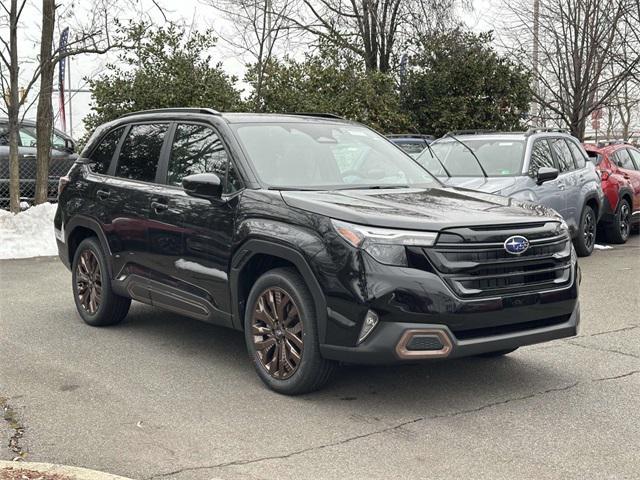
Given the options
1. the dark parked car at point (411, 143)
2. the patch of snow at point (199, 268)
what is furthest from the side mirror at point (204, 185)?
the dark parked car at point (411, 143)

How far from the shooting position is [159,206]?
6.14 m

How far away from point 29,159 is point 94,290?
29.8ft

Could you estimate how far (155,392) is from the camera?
530cm

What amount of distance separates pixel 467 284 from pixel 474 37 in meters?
16.8

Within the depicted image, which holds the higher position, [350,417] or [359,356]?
[359,356]

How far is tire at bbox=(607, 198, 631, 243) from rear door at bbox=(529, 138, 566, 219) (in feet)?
8.25

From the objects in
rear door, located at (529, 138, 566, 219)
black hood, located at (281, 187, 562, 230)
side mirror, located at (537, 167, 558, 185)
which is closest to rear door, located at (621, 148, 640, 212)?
rear door, located at (529, 138, 566, 219)

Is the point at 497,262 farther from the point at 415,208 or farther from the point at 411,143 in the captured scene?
the point at 411,143

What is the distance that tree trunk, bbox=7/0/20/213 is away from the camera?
517 inches

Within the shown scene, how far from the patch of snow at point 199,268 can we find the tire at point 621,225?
359 inches

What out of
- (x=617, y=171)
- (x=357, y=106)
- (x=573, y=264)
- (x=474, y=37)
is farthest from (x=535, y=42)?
(x=573, y=264)

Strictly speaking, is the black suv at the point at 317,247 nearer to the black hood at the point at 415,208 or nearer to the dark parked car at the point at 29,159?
the black hood at the point at 415,208

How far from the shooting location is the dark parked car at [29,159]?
15078 millimetres

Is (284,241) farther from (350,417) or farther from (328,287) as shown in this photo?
(350,417)
